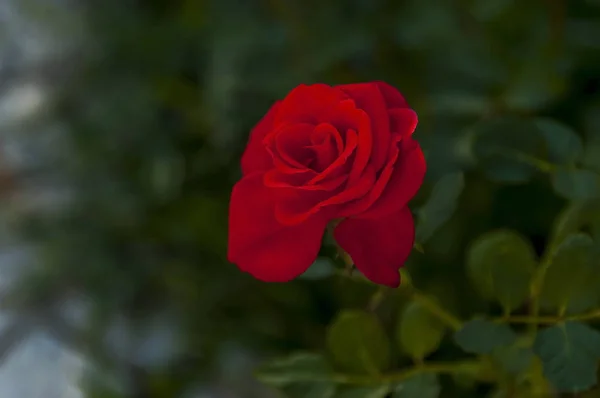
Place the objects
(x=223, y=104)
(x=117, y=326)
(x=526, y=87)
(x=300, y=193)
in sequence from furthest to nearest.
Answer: (x=117, y=326) → (x=223, y=104) → (x=526, y=87) → (x=300, y=193)

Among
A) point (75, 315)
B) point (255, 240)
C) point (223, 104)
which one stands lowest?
point (75, 315)

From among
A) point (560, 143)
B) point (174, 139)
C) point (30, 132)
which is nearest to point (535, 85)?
point (560, 143)

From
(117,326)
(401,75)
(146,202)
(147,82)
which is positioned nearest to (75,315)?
(117,326)

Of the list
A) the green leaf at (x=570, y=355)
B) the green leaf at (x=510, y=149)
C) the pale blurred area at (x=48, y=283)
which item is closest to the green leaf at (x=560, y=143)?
the green leaf at (x=510, y=149)

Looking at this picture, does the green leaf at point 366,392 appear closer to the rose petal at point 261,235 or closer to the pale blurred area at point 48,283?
the rose petal at point 261,235

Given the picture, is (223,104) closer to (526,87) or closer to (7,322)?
(526,87)

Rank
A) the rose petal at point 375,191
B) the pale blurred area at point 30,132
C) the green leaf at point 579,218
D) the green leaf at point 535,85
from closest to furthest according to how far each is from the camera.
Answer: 1. the rose petal at point 375,191
2. the green leaf at point 579,218
3. the green leaf at point 535,85
4. the pale blurred area at point 30,132
